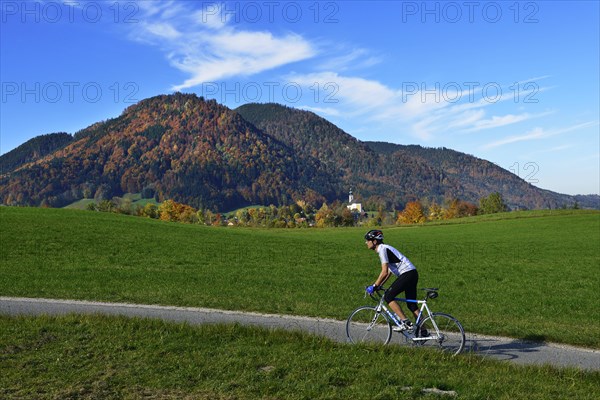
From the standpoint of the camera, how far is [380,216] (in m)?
153

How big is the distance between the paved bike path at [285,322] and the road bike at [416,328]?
684 millimetres

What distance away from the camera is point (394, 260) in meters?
11.6

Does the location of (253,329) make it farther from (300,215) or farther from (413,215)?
(300,215)

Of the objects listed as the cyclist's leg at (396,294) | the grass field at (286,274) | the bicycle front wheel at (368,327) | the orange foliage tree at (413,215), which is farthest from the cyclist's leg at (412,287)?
the orange foliage tree at (413,215)

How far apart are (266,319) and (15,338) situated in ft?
22.8

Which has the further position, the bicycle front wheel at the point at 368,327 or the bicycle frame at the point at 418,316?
the bicycle front wheel at the point at 368,327

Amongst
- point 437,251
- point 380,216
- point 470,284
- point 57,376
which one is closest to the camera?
point 57,376

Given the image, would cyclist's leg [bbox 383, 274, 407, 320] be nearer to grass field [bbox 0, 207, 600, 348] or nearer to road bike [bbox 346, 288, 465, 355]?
road bike [bbox 346, 288, 465, 355]

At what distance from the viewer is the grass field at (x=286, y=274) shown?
17938 millimetres

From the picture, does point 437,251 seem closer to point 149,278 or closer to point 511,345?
point 149,278

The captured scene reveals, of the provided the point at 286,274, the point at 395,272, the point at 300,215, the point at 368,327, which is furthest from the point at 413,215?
the point at 395,272

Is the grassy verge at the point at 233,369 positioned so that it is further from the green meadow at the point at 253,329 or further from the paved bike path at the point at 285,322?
the paved bike path at the point at 285,322

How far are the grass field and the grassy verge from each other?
515 centimetres

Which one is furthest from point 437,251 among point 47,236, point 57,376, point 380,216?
point 380,216
